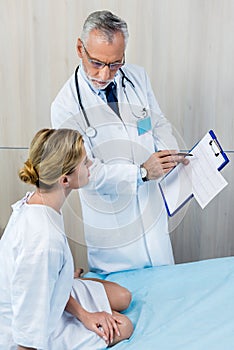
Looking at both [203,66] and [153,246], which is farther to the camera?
[203,66]

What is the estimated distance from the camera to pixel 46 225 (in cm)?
140

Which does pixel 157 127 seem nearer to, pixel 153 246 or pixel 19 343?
pixel 153 246

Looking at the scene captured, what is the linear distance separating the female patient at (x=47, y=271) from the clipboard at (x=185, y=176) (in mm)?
355

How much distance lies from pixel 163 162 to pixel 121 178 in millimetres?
158

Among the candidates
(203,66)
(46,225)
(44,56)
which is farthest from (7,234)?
(203,66)

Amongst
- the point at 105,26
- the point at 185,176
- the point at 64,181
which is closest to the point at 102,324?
the point at 64,181

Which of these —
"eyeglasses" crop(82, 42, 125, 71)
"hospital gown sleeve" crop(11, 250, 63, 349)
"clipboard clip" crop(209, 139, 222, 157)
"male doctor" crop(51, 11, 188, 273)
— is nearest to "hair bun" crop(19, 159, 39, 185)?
"hospital gown sleeve" crop(11, 250, 63, 349)

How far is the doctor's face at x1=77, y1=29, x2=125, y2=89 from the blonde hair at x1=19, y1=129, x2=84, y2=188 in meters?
0.36

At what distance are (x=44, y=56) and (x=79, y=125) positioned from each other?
72cm

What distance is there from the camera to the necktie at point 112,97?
1.89 meters

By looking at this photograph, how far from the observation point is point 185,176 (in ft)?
5.83

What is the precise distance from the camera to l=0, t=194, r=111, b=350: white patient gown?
1.38 metres

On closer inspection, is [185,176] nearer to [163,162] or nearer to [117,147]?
[163,162]

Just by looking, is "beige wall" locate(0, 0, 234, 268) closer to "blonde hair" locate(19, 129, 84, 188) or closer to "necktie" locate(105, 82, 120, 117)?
"necktie" locate(105, 82, 120, 117)
